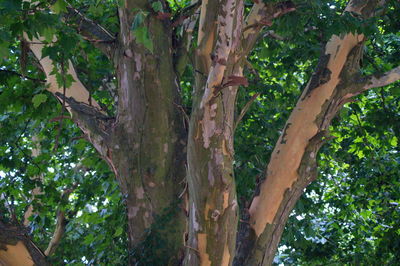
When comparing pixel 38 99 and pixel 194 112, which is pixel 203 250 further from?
pixel 38 99

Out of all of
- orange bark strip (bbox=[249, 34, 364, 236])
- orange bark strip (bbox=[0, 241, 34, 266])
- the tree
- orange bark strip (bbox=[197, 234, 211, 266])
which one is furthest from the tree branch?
orange bark strip (bbox=[197, 234, 211, 266])

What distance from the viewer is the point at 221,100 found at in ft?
10.6

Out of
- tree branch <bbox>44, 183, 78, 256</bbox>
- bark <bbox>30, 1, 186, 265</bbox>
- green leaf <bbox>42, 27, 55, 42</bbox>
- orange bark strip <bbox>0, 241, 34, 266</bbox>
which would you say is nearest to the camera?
green leaf <bbox>42, 27, 55, 42</bbox>

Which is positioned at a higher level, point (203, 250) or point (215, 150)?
point (215, 150)

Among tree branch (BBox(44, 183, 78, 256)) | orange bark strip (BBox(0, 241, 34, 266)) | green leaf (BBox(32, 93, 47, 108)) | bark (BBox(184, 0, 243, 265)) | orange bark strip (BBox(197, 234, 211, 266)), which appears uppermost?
tree branch (BBox(44, 183, 78, 256))

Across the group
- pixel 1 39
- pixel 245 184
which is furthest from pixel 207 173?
pixel 245 184

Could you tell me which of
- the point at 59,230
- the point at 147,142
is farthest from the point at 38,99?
the point at 59,230

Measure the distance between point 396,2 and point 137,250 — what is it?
354 centimetres

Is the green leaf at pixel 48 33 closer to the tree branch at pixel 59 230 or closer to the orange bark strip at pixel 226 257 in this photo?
the orange bark strip at pixel 226 257

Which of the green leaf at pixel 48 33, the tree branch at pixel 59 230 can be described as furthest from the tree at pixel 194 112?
the tree branch at pixel 59 230

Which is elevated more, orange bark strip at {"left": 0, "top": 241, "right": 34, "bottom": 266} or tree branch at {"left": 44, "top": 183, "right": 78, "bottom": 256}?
tree branch at {"left": 44, "top": 183, "right": 78, "bottom": 256}

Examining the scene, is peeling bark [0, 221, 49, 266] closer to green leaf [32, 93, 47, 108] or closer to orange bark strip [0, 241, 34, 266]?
orange bark strip [0, 241, 34, 266]

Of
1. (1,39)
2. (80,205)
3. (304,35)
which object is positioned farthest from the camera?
(80,205)

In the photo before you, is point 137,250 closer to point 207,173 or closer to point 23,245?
point 23,245
